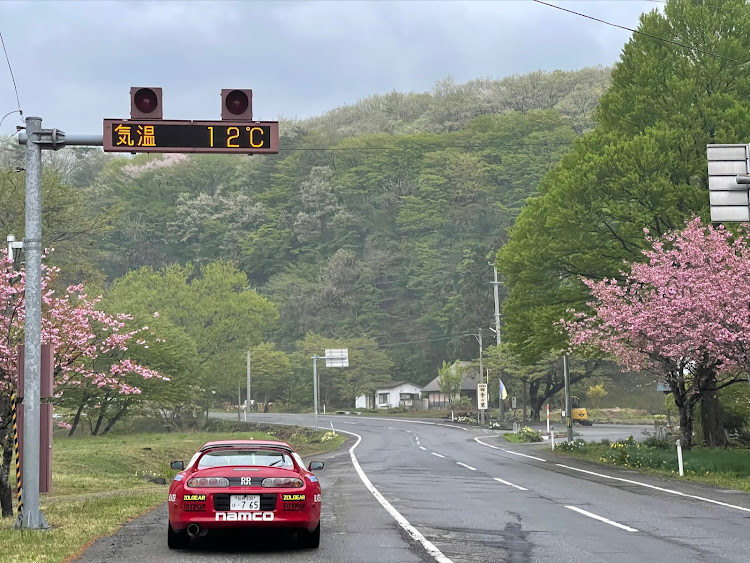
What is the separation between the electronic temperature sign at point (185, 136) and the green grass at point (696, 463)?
14924 millimetres

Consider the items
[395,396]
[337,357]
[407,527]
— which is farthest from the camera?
[395,396]

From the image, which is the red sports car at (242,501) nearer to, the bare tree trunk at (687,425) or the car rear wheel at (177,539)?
the car rear wheel at (177,539)

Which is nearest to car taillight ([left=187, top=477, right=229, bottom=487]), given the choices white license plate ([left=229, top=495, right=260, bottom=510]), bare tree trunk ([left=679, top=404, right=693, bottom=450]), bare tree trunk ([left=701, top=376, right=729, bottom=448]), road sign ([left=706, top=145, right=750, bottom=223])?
white license plate ([left=229, top=495, right=260, bottom=510])

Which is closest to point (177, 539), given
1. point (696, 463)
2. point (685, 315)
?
point (696, 463)

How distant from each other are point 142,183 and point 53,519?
129 meters

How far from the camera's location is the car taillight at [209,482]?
37.9 feet

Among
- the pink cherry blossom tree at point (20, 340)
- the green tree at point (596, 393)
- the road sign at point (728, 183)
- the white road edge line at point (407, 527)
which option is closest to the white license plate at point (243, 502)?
the white road edge line at point (407, 527)

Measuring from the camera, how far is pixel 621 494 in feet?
67.1

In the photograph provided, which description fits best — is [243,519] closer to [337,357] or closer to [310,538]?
[310,538]

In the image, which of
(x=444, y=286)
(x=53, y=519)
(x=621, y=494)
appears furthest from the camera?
(x=444, y=286)

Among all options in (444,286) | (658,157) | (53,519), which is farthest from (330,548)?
(444,286)

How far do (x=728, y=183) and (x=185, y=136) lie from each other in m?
10.4

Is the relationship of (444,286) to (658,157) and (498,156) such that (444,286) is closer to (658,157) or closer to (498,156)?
(498,156)

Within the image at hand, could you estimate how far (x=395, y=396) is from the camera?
113938mm
